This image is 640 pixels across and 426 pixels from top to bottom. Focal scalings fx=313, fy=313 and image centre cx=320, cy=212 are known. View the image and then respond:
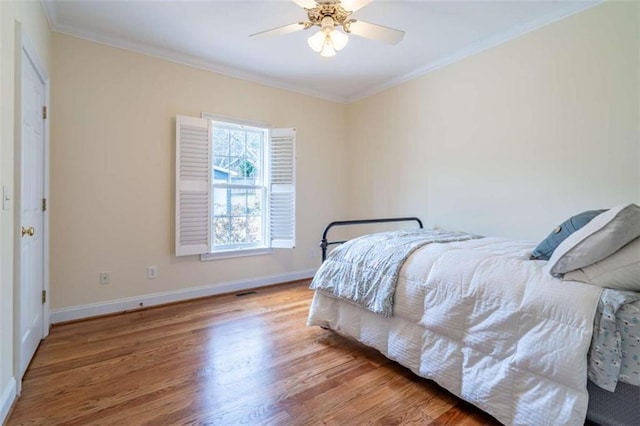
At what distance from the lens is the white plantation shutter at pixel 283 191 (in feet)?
12.7

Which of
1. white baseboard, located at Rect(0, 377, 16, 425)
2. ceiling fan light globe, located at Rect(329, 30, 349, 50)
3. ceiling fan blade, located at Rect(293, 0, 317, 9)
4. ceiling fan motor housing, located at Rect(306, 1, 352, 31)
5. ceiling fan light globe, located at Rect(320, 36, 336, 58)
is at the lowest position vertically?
white baseboard, located at Rect(0, 377, 16, 425)

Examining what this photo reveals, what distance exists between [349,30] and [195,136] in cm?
192

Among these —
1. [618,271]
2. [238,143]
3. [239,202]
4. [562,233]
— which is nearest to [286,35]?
[238,143]

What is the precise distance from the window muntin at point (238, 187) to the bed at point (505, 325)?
1.92 meters

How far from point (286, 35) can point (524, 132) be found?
7.45 ft

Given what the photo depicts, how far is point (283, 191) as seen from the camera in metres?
3.89

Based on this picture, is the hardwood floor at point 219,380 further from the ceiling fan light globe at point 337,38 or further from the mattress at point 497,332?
the ceiling fan light globe at point 337,38

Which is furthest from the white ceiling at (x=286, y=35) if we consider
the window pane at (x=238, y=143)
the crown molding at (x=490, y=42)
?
the window pane at (x=238, y=143)

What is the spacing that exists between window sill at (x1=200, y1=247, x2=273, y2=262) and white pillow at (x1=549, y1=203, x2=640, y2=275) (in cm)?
308

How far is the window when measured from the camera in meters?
3.27

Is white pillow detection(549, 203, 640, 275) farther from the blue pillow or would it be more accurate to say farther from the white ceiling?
the white ceiling

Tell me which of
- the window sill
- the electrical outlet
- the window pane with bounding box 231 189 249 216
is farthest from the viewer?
the window pane with bounding box 231 189 249 216

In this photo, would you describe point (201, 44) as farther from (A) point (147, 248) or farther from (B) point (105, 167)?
(A) point (147, 248)

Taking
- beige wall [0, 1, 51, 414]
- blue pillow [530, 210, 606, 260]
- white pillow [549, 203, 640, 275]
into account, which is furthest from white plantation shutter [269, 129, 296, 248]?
white pillow [549, 203, 640, 275]
